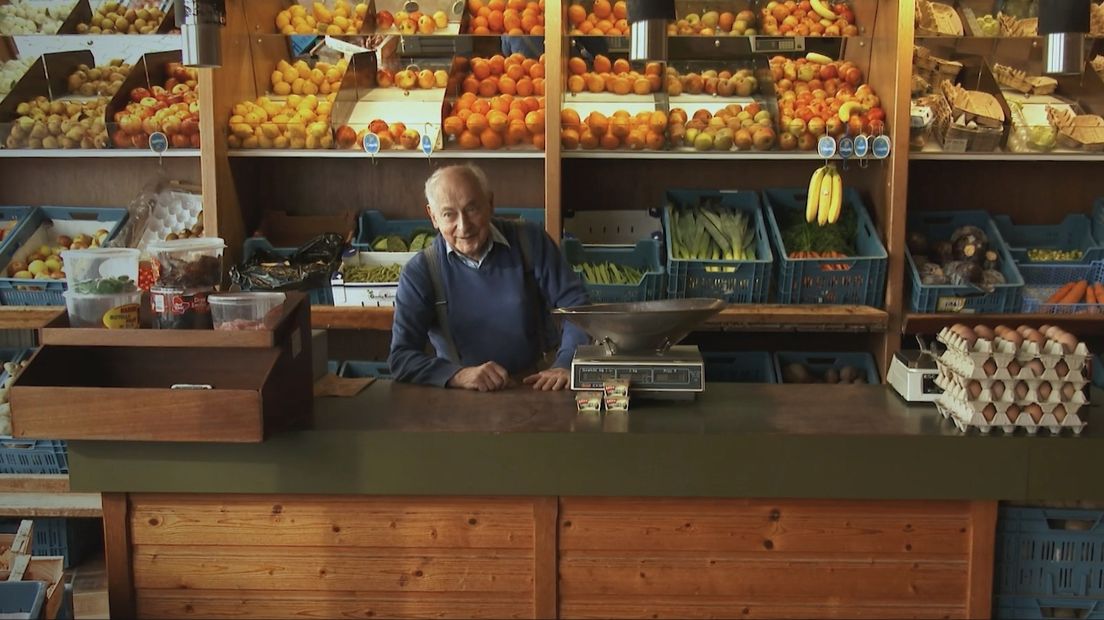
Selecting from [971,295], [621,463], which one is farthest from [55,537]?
[971,295]

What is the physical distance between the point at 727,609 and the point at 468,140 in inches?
98.3

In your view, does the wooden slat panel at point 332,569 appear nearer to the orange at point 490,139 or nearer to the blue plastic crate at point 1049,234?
the orange at point 490,139

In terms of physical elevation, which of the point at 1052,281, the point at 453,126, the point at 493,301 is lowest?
the point at 1052,281

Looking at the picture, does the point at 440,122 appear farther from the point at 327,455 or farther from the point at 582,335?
the point at 327,455

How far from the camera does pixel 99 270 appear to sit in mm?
2686

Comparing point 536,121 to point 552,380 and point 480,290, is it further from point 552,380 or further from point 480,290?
point 552,380

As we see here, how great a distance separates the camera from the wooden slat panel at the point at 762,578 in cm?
261

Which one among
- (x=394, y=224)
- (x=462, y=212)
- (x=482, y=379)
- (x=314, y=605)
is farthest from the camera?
(x=394, y=224)

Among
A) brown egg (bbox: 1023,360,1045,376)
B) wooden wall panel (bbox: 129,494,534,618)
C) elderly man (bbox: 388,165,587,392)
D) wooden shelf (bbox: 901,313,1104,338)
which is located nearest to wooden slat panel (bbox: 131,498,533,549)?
wooden wall panel (bbox: 129,494,534,618)

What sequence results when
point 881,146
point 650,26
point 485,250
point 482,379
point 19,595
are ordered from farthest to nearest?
point 881,146 → point 485,250 → point 482,379 → point 650,26 → point 19,595

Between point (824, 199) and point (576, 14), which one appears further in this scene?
point (576, 14)

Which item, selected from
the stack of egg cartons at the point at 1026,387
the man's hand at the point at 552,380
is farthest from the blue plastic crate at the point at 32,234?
the stack of egg cartons at the point at 1026,387

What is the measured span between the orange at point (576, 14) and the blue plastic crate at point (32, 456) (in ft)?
9.13

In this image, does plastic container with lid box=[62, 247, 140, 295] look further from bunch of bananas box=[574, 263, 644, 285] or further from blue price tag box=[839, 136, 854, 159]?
blue price tag box=[839, 136, 854, 159]
